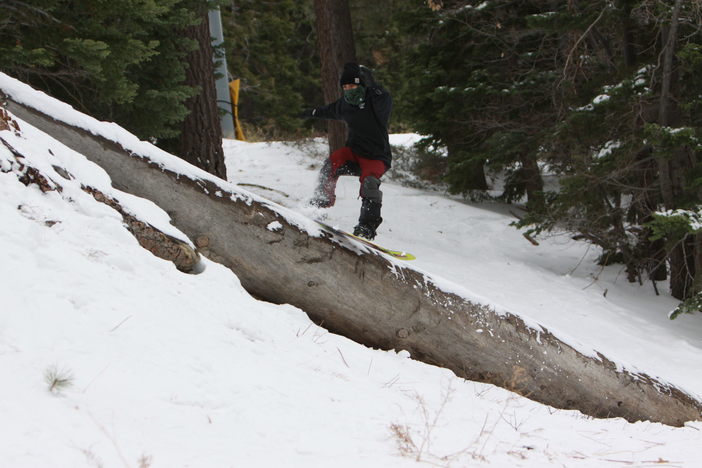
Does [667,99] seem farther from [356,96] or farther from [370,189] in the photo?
[370,189]

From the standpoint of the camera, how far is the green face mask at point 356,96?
635 centimetres

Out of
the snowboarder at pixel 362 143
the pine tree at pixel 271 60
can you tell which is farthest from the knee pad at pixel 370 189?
the pine tree at pixel 271 60

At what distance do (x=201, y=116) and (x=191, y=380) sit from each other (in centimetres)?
674

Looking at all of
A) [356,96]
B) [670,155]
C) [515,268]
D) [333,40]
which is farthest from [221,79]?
[670,155]

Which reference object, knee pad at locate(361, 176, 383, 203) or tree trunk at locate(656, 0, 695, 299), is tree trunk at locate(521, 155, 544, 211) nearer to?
tree trunk at locate(656, 0, 695, 299)

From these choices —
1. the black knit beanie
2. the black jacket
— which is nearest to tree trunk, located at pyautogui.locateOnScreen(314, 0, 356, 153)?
the black jacket

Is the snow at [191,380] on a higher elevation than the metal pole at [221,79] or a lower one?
lower

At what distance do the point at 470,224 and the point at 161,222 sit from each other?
8.92 metres

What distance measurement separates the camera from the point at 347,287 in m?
4.70

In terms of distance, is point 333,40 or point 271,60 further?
point 271,60

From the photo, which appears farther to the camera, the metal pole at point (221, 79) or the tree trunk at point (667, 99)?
the metal pole at point (221, 79)

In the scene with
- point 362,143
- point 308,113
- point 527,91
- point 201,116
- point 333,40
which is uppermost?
point 333,40

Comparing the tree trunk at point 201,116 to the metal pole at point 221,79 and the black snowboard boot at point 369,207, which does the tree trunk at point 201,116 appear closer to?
the black snowboard boot at point 369,207

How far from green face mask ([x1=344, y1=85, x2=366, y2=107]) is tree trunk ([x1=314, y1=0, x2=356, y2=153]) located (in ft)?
20.5
